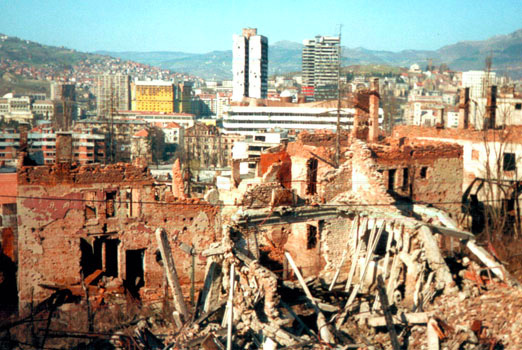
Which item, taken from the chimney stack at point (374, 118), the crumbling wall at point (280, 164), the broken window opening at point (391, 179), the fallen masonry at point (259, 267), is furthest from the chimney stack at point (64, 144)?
the chimney stack at point (374, 118)

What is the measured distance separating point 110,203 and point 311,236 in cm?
671

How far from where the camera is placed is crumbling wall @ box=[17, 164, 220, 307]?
19719 mm

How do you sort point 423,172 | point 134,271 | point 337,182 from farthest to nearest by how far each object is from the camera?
point 423,172
point 134,271
point 337,182

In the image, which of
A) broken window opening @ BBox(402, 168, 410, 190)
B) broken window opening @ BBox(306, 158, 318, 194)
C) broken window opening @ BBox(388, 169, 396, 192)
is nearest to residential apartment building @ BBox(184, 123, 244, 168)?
broken window opening @ BBox(402, 168, 410, 190)

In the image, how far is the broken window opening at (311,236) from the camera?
1988 centimetres

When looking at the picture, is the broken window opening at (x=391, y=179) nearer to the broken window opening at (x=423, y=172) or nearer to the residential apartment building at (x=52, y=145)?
the broken window opening at (x=423, y=172)

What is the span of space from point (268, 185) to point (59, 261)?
7156 millimetres

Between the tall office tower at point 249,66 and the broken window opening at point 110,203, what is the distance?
17596 centimetres

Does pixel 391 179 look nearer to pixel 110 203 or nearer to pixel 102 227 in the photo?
pixel 110 203

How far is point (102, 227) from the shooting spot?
20.3 metres

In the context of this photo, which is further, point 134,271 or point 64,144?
point 64,144

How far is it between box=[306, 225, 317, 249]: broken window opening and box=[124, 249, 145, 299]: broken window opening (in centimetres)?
555

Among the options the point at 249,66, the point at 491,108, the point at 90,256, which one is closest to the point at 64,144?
the point at 90,256

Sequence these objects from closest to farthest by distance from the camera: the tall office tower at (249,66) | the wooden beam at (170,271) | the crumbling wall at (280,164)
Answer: the wooden beam at (170,271) < the crumbling wall at (280,164) < the tall office tower at (249,66)
